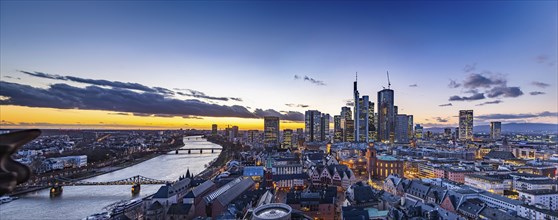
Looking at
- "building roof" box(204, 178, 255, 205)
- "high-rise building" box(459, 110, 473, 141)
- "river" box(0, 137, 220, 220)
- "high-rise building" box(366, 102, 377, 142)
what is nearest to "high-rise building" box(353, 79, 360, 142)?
"high-rise building" box(366, 102, 377, 142)

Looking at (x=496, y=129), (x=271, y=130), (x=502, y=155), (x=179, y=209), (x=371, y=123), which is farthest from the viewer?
(x=371, y=123)

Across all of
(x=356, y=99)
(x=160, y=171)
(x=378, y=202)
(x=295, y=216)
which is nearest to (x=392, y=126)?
(x=356, y=99)

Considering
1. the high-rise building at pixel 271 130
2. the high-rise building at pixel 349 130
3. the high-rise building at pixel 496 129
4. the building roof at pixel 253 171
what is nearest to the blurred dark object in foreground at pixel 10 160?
the building roof at pixel 253 171

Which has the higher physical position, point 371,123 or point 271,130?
point 371,123

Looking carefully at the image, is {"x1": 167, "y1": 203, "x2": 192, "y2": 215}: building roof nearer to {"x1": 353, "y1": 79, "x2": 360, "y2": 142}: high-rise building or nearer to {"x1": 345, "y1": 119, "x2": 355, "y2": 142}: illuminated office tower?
{"x1": 353, "y1": 79, "x2": 360, "y2": 142}: high-rise building

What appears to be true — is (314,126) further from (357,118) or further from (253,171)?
(253,171)

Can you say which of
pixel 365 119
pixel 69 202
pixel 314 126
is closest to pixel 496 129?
pixel 365 119

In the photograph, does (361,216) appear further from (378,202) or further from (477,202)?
(477,202)
